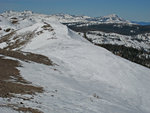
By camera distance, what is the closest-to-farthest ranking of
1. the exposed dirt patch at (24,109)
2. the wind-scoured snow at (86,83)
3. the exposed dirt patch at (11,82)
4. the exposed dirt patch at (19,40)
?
the exposed dirt patch at (24,109) < the exposed dirt patch at (11,82) < the wind-scoured snow at (86,83) < the exposed dirt patch at (19,40)

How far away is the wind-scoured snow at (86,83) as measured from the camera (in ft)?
50.5

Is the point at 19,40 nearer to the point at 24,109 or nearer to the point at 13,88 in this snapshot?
the point at 13,88

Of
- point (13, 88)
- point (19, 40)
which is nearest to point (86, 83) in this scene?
point (13, 88)

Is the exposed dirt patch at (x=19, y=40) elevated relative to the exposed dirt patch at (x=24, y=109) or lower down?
elevated

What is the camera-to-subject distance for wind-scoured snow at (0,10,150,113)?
15.4 m

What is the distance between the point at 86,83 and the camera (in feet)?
86.1

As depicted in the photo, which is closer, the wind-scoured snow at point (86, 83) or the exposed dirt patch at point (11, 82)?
the exposed dirt patch at point (11, 82)

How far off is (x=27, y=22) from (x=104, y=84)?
104 metres

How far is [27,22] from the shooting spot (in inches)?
4798

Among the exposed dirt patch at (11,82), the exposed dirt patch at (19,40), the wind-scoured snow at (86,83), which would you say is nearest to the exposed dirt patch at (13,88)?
the exposed dirt patch at (11,82)

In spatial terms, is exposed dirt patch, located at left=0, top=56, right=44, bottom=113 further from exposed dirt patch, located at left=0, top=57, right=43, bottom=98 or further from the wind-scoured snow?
the wind-scoured snow

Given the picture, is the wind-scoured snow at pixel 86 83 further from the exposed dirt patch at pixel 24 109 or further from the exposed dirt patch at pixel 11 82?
the exposed dirt patch at pixel 11 82

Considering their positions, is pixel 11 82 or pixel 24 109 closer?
pixel 24 109

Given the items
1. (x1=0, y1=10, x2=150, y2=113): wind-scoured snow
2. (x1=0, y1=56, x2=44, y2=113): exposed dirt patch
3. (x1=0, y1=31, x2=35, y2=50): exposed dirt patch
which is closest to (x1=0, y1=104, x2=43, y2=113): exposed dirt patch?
(x1=0, y1=56, x2=44, y2=113): exposed dirt patch
